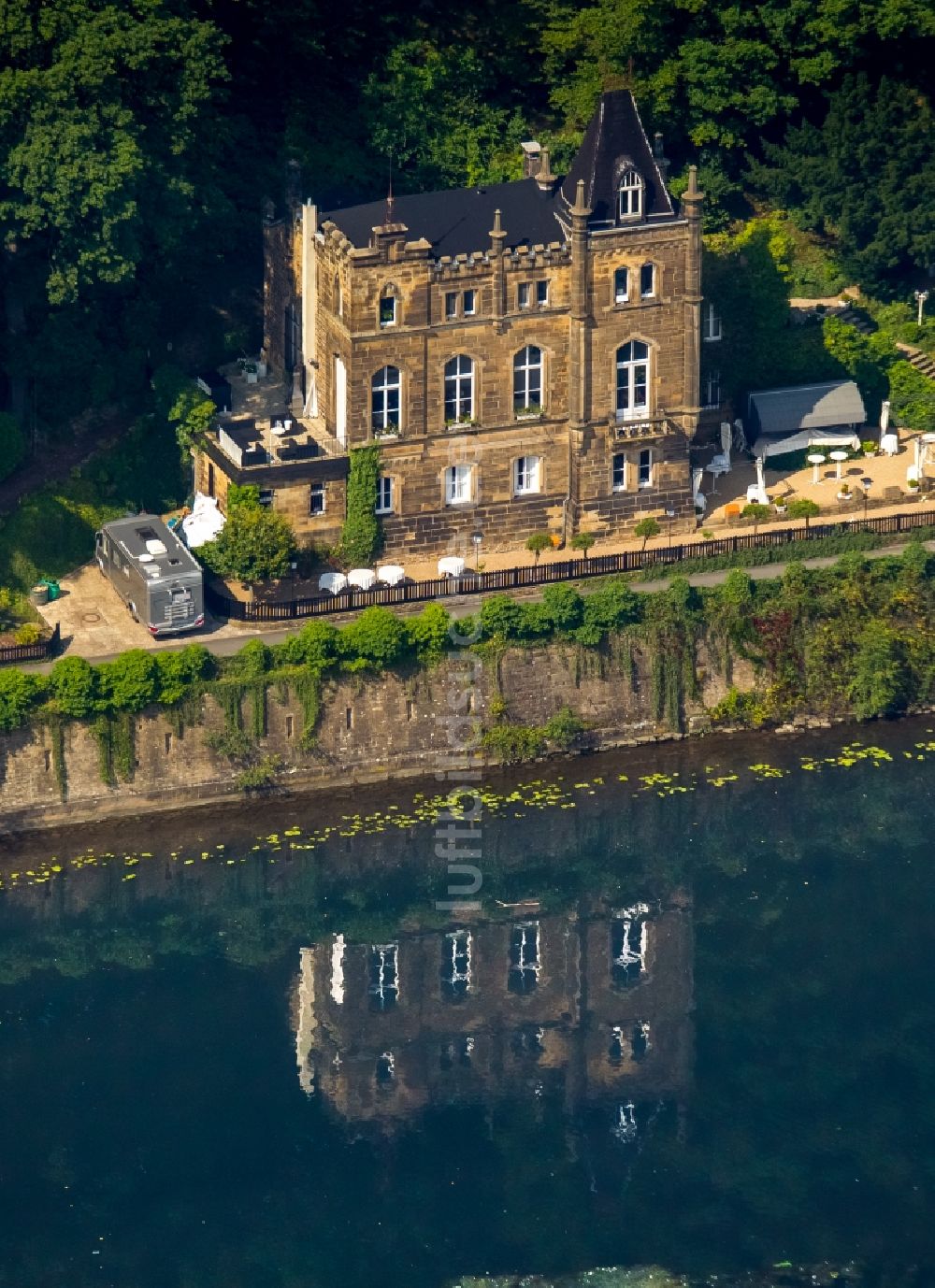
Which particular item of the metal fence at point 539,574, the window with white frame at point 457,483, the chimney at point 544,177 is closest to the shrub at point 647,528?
the metal fence at point 539,574

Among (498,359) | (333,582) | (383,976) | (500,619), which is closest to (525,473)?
(498,359)

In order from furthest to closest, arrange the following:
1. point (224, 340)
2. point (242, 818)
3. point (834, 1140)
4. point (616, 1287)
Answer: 1. point (224, 340)
2. point (242, 818)
3. point (834, 1140)
4. point (616, 1287)

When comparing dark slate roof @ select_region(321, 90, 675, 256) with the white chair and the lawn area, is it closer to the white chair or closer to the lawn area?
the lawn area

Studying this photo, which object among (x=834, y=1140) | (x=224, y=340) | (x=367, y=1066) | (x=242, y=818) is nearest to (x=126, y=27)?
(x=224, y=340)

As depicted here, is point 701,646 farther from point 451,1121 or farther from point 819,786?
point 451,1121

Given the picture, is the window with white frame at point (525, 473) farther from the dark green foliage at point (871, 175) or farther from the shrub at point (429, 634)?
the dark green foliage at point (871, 175)

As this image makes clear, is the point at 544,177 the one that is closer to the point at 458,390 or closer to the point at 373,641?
the point at 458,390
